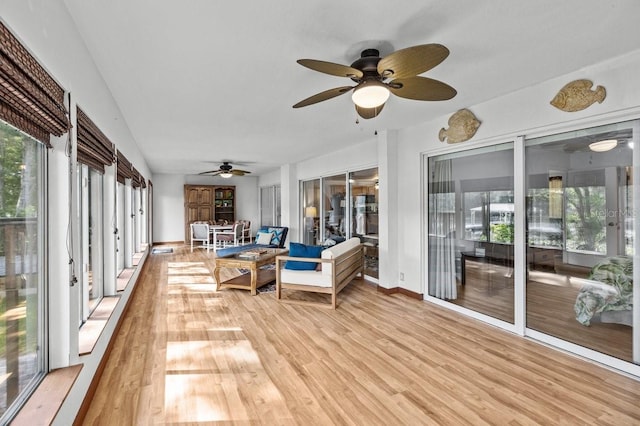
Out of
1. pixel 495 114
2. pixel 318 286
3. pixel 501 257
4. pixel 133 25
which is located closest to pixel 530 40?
pixel 495 114

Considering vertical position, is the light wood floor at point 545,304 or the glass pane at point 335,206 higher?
the glass pane at point 335,206

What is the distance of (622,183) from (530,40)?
142 cm

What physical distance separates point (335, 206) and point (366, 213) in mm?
1051

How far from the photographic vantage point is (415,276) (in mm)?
4379

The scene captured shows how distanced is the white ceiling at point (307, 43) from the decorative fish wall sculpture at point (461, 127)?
130 mm

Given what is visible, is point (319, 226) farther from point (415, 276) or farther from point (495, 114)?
point (495, 114)

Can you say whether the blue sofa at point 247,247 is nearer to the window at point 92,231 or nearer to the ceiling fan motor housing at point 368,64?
the window at point 92,231

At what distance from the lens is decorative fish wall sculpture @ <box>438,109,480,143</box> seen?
3531mm

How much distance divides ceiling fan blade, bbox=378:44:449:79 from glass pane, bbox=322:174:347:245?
4080mm

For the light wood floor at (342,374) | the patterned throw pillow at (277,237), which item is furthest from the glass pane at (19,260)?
the patterned throw pillow at (277,237)

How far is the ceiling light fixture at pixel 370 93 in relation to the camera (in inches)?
84.4

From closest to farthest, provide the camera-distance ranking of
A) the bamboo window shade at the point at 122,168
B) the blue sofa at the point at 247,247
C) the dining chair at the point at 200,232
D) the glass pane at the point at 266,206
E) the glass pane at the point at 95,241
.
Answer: the glass pane at the point at 95,241 < the bamboo window shade at the point at 122,168 < the blue sofa at the point at 247,247 < the dining chair at the point at 200,232 < the glass pane at the point at 266,206

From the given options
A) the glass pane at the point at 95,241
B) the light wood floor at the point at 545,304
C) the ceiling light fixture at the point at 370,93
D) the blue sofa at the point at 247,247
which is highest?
the ceiling light fixture at the point at 370,93

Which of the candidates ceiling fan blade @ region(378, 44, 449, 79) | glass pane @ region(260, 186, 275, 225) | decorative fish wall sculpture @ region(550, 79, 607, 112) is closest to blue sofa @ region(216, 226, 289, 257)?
glass pane @ region(260, 186, 275, 225)
